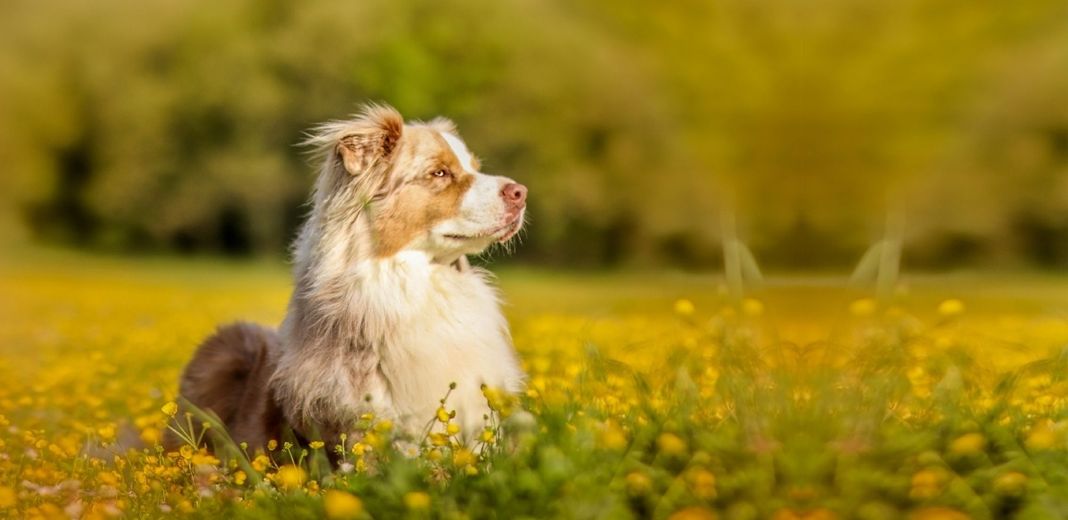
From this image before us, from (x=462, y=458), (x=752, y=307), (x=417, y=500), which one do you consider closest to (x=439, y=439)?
(x=462, y=458)

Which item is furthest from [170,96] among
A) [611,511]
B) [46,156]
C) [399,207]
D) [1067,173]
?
[611,511]

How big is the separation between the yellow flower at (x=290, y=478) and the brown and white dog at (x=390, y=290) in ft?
2.41

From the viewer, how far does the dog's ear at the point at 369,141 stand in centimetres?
525

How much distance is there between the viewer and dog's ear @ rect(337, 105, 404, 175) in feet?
17.2

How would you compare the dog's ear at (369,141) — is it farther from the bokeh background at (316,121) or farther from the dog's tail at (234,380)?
the bokeh background at (316,121)

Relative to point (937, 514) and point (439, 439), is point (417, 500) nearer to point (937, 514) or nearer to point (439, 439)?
point (439, 439)

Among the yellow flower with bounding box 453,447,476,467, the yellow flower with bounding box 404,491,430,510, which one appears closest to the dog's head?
the yellow flower with bounding box 453,447,476,467

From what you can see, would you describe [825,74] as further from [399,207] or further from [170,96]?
[170,96]

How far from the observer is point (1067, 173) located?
2044 centimetres

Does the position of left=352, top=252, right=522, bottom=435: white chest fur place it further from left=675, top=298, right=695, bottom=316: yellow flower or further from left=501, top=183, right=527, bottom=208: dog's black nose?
left=675, top=298, right=695, bottom=316: yellow flower

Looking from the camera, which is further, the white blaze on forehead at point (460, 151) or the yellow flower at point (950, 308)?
the white blaze on forehead at point (460, 151)

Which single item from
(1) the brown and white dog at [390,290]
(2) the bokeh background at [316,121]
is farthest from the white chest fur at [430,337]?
(2) the bokeh background at [316,121]

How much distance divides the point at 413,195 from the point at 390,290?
17.9 inches

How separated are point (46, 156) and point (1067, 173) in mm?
28311
